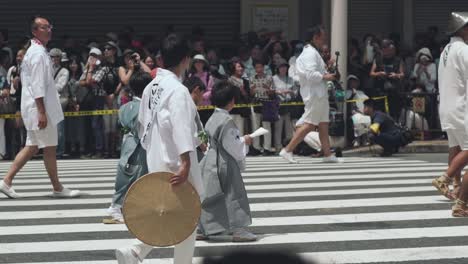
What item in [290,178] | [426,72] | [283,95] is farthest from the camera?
[426,72]

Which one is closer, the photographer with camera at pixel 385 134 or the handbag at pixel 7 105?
the photographer with camera at pixel 385 134

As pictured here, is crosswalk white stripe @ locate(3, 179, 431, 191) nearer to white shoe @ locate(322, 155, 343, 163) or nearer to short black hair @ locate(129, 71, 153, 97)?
white shoe @ locate(322, 155, 343, 163)

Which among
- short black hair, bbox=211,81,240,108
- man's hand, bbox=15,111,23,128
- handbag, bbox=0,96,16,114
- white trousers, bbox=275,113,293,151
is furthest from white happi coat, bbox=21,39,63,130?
white trousers, bbox=275,113,293,151

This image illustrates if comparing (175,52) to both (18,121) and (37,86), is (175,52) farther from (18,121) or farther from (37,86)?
(18,121)

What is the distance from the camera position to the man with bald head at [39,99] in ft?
32.1

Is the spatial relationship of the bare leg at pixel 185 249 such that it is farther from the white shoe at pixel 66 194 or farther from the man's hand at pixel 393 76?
the man's hand at pixel 393 76

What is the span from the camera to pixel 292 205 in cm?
996

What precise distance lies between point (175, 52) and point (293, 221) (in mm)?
3230

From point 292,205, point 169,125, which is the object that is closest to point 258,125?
point 292,205

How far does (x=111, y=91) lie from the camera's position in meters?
16.1

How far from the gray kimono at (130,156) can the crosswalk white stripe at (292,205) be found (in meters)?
0.83

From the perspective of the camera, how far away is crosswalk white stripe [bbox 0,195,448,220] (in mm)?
9477

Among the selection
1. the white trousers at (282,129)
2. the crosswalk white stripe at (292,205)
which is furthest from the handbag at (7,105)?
the crosswalk white stripe at (292,205)

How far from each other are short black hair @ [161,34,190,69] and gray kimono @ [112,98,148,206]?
2.45 meters
